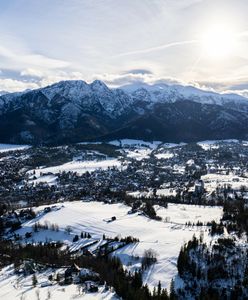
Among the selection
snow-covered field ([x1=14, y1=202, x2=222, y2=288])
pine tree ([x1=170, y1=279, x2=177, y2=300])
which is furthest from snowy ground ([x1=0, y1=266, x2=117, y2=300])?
snow-covered field ([x1=14, y1=202, x2=222, y2=288])

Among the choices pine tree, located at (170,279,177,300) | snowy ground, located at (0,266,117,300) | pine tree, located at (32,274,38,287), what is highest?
pine tree, located at (32,274,38,287)

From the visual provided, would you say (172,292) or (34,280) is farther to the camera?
(172,292)

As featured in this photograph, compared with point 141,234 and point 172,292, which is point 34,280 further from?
point 141,234

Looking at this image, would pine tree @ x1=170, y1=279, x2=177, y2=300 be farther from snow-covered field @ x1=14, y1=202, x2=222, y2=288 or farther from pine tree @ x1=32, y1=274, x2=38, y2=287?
pine tree @ x1=32, y1=274, x2=38, y2=287

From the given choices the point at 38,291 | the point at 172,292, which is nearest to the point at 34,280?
the point at 38,291

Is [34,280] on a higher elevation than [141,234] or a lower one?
higher

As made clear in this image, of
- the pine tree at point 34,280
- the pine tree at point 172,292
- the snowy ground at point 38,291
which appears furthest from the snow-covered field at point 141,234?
the pine tree at point 34,280

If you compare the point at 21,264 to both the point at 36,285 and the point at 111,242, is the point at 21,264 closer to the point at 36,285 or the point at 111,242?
A: the point at 36,285

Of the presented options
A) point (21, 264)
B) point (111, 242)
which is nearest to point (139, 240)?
point (111, 242)
